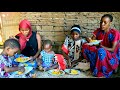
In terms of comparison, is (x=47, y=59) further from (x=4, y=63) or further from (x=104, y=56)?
(x=104, y=56)

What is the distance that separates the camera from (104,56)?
3.07 meters

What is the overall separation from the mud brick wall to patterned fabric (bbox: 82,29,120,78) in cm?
12

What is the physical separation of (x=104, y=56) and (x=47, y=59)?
0.57 m

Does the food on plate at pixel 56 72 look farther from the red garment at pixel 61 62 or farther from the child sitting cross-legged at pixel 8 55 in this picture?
the child sitting cross-legged at pixel 8 55

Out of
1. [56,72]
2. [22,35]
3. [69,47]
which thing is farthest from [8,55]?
[69,47]

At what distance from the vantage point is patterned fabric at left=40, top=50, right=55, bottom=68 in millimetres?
3184

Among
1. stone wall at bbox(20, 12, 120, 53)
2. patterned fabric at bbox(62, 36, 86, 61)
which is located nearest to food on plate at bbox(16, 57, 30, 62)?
stone wall at bbox(20, 12, 120, 53)

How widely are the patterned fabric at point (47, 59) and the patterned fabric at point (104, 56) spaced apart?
1.07ft

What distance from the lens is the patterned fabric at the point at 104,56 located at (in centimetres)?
309

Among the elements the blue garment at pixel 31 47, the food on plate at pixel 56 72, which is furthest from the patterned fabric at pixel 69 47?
the blue garment at pixel 31 47

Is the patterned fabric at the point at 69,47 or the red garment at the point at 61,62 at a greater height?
the patterned fabric at the point at 69,47

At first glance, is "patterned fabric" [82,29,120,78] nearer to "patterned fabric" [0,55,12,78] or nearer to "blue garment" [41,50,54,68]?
"blue garment" [41,50,54,68]
